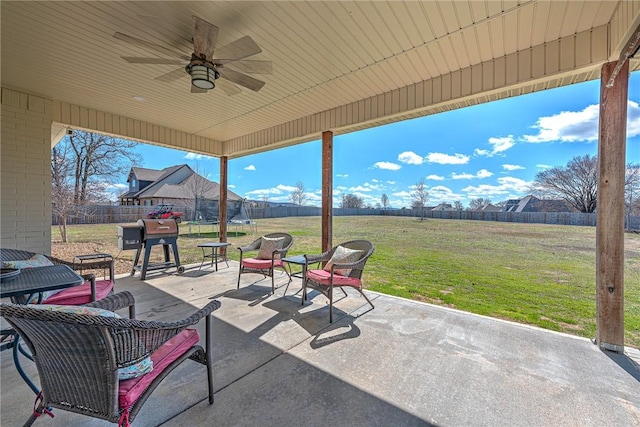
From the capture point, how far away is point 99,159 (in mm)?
12633

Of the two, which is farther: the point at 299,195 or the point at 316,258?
the point at 299,195

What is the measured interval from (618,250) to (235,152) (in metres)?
6.30

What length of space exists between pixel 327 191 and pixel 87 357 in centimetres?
374

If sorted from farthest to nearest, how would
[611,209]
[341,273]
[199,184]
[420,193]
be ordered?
[199,184] < [420,193] < [341,273] < [611,209]

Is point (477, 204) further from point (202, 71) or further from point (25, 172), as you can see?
point (25, 172)

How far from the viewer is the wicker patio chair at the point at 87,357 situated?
1121mm

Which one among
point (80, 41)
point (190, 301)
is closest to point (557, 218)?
point (190, 301)

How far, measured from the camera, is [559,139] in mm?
6762

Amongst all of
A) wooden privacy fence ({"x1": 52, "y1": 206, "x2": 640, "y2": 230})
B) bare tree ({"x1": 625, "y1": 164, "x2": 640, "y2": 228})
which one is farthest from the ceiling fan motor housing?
wooden privacy fence ({"x1": 52, "y1": 206, "x2": 640, "y2": 230})

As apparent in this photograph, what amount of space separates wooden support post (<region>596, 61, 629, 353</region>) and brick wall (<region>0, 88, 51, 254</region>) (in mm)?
6644

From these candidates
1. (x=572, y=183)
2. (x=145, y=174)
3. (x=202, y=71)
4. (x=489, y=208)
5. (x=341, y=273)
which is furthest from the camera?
(x=145, y=174)

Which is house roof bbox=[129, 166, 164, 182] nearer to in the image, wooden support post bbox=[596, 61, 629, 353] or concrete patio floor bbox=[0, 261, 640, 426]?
concrete patio floor bbox=[0, 261, 640, 426]

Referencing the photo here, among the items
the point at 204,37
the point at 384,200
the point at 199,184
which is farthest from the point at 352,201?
the point at 199,184

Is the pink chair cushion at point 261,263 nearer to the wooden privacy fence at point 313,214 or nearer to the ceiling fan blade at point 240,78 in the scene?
the ceiling fan blade at point 240,78
